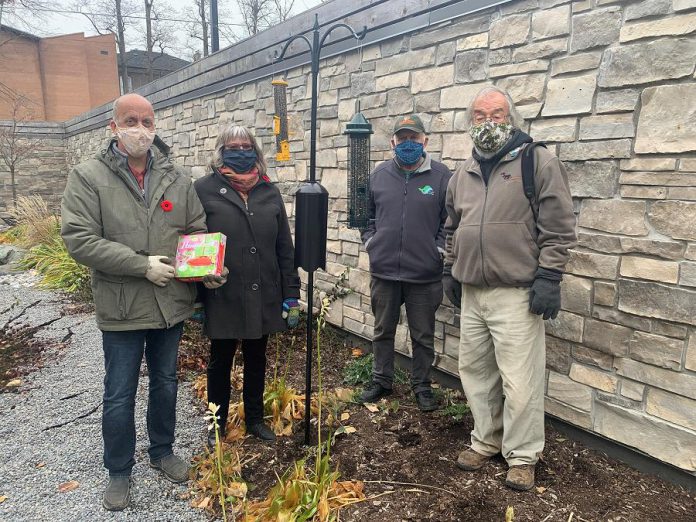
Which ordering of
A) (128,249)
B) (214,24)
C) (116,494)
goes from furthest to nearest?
(214,24), (116,494), (128,249)

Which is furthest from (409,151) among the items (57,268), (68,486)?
(57,268)

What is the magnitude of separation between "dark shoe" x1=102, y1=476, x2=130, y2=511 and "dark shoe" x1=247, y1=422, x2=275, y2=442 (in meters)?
0.79

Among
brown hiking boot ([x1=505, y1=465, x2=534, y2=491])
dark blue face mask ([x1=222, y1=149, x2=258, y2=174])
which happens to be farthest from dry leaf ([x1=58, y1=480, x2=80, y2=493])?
brown hiking boot ([x1=505, y1=465, x2=534, y2=491])

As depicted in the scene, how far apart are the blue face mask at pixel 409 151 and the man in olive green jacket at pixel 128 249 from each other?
1424 mm

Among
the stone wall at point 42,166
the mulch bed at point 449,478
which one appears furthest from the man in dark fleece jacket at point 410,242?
the stone wall at point 42,166

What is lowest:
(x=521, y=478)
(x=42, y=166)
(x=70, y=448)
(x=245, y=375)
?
(x=70, y=448)

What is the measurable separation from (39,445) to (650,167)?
162 inches

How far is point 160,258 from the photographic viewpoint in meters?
2.51

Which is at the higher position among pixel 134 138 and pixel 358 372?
pixel 134 138

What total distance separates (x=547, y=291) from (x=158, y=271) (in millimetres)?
1945

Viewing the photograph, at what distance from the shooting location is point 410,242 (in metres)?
3.47

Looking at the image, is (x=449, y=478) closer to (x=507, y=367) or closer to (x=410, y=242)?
(x=507, y=367)

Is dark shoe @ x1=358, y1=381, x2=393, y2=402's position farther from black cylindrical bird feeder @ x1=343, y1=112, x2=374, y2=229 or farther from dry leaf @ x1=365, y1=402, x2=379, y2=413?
black cylindrical bird feeder @ x1=343, y1=112, x2=374, y2=229

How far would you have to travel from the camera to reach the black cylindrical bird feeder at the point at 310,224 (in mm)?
2895
